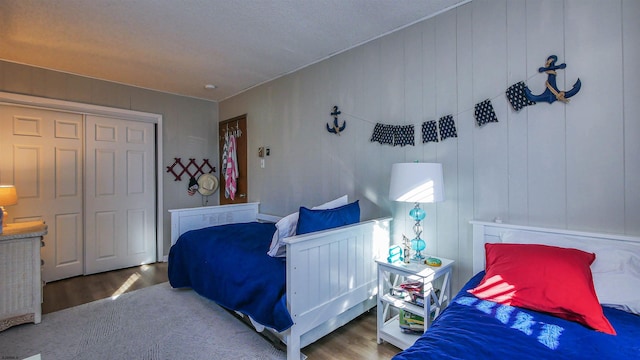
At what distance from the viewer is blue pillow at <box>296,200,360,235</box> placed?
1.96 metres

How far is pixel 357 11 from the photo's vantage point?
214cm

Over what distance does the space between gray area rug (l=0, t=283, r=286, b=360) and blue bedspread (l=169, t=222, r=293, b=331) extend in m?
0.22

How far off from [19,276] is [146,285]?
1090 mm

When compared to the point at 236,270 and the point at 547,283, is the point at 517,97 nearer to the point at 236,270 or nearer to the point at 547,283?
the point at 547,283

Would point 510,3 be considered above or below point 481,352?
above

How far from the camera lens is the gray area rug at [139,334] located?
194 centimetres

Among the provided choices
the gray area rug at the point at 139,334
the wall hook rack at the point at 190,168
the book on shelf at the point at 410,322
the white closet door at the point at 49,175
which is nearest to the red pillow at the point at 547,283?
the book on shelf at the point at 410,322

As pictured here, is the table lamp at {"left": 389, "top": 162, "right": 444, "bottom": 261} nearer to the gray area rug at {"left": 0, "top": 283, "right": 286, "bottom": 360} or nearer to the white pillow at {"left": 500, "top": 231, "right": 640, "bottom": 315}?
the white pillow at {"left": 500, "top": 231, "right": 640, "bottom": 315}

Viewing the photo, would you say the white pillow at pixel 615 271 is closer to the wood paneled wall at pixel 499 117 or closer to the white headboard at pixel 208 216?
the wood paneled wall at pixel 499 117

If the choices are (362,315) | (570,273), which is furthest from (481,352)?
(362,315)

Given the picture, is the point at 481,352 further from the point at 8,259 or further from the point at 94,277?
the point at 94,277

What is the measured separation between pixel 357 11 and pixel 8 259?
330 cm

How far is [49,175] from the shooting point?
3258 mm

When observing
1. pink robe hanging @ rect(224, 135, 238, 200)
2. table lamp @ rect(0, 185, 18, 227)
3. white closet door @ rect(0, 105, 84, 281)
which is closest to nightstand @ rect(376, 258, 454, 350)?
pink robe hanging @ rect(224, 135, 238, 200)
